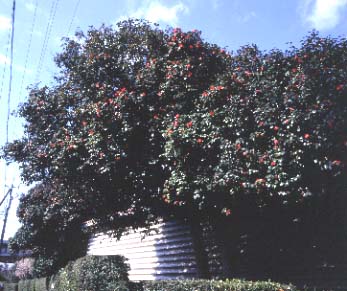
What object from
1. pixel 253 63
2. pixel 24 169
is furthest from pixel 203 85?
pixel 24 169

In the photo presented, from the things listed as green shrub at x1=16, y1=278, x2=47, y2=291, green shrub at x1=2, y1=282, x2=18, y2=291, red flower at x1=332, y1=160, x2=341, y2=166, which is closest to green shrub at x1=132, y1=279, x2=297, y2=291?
red flower at x1=332, y1=160, x2=341, y2=166

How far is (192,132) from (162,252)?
7.90 m

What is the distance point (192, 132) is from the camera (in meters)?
8.91

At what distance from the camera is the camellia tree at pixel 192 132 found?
24.9 feet

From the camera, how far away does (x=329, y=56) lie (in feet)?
26.9

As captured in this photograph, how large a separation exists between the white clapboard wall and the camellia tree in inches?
73.4

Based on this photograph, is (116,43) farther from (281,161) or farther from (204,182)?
(281,161)

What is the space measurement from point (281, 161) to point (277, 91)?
158cm

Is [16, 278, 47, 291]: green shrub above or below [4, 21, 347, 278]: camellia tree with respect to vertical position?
below

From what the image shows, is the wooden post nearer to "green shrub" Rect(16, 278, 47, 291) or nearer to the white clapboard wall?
the white clapboard wall

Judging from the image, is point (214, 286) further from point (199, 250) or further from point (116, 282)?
point (199, 250)

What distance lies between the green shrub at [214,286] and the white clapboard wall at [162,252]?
4005mm

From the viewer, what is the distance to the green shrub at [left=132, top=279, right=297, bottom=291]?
25.7 ft

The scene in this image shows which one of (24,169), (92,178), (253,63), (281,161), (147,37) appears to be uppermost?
(147,37)
